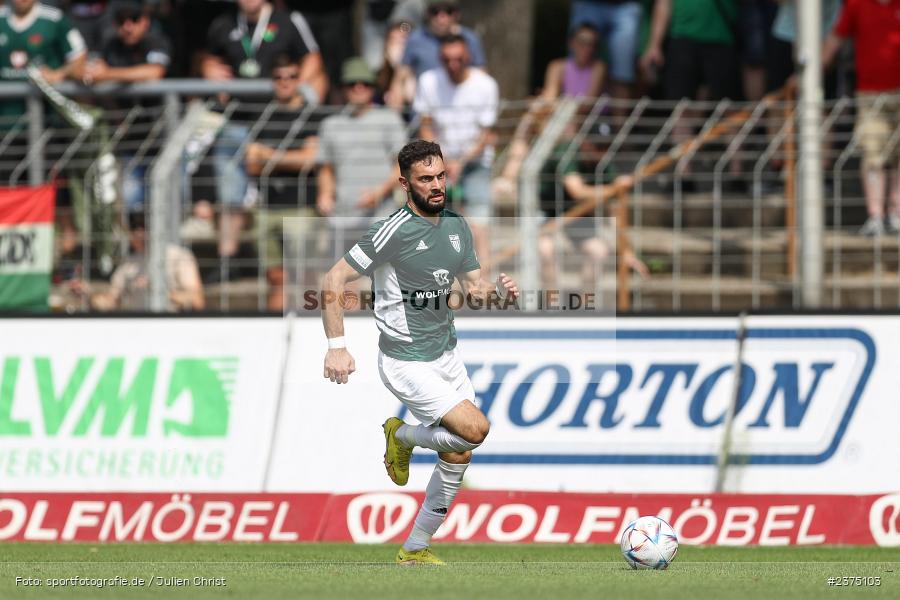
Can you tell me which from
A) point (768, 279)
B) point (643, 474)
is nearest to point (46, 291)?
point (643, 474)

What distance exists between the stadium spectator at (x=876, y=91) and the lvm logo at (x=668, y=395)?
1818 mm

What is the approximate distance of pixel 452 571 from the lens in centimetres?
896

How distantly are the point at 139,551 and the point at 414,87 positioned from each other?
5.94 m

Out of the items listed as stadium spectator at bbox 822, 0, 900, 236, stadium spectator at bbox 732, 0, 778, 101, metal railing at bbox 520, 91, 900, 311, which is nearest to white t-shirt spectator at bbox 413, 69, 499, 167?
metal railing at bbox 520, 91, 900, 311

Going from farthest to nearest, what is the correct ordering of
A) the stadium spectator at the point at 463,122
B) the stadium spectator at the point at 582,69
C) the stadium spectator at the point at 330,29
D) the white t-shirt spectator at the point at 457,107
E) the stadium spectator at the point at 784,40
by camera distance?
the stadium spectator at the point at 330,29 → the stadium spectator at the point at 582,69 → the stadium spectator at the point at 784,40 → the white t-shirt spectator at the point at 457,107 → the stadium spectator at the point at 463,122

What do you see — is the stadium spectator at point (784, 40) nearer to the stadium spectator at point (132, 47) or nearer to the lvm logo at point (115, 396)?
the stadium spectator at point (132, 47)

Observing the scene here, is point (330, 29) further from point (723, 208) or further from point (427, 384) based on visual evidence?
point (427, 384)

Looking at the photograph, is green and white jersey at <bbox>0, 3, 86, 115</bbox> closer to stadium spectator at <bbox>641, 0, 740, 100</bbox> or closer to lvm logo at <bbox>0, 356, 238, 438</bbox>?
→ lvm logo at <bbox>0, 356, 238, 438</bbox>

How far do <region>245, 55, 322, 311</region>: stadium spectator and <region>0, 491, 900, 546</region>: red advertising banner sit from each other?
227 centimetres

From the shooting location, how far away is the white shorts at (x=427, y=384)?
9352mm

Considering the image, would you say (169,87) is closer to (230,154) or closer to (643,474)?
(230,154)

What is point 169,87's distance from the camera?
1490 centimetres

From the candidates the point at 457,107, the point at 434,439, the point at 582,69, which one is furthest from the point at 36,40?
the point at 434,439

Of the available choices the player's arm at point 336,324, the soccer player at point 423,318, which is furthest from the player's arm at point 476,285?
the player's arm at point 336,324
